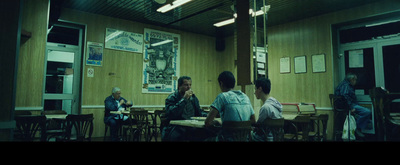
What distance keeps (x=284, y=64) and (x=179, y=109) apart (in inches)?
216

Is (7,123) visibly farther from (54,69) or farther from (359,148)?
(54,69)

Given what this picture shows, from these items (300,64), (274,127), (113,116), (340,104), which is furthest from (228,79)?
(300,64)

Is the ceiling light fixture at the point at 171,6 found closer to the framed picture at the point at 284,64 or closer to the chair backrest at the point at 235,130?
the framed picture at the point at 284,64

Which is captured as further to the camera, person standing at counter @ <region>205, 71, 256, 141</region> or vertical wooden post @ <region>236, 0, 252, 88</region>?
vertical wooden post @ <region>236, 0, 252, 88</region>

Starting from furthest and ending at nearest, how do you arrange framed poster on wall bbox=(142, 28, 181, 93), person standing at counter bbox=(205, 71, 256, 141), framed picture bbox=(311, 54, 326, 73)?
framed poster on wall bbox=(142, 28, 181, 93)
framed picture bbox=(311, 54, 326, 73)
person standing at counter bbox=(205, 71, 256, 141)

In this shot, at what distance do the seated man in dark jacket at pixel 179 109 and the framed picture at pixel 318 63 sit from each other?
16.2 feet

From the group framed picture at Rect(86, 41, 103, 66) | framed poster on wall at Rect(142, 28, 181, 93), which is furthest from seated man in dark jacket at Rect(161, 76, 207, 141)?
framed poster on wall at Rect(142, 28, 181, 93)

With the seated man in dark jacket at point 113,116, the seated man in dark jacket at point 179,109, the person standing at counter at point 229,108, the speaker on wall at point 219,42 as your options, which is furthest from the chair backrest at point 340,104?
the seated man in dark jacket at point 113,116

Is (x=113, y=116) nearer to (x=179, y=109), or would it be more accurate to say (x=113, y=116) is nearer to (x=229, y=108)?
(x=179, y=109)

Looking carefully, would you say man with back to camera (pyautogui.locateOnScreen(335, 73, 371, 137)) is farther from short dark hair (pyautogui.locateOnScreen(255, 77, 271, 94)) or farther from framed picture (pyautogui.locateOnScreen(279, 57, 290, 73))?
short dark hair (pyautogui.locateOnScreen(255, 77, 271, 94))

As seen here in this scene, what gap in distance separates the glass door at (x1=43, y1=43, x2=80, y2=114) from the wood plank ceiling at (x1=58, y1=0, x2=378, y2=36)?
46.1 inches

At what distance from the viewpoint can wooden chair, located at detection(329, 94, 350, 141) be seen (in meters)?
5.62

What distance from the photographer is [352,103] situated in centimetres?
571

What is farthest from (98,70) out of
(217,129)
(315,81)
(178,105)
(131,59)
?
(315,81)
